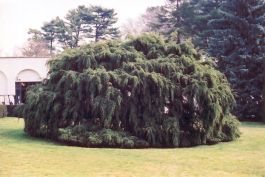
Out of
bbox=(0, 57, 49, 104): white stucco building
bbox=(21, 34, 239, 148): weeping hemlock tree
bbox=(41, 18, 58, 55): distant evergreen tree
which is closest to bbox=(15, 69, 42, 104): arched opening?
bbox=(0, 57, 49, 104): white stucco building

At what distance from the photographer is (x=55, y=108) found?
13336mm

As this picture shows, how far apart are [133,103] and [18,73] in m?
21.5

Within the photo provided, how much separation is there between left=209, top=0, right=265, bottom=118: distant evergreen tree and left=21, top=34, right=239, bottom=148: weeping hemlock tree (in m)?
9.73

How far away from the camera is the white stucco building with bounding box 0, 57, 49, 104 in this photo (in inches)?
1292

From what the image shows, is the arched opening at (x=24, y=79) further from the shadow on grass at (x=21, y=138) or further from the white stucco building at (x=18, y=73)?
the shadow on grass at (x=21, y=138)

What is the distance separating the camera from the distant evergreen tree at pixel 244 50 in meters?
23.6

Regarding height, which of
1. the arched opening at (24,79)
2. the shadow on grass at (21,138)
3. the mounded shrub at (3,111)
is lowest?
the shadow on grass at (21,138)

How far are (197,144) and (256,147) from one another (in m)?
1.81

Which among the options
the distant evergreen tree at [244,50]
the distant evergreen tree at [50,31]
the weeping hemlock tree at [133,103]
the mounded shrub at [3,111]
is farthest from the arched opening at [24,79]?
the weeping hemlock tree at [133,103]

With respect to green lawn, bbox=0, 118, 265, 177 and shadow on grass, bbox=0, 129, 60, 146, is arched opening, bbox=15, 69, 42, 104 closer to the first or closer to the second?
shadow on grass, bbox=0, 129, 60, 146

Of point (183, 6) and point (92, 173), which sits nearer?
point (92, 173)

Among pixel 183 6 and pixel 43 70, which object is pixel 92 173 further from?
pixel 183 6

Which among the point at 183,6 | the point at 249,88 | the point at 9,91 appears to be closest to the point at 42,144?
the point at 249,88

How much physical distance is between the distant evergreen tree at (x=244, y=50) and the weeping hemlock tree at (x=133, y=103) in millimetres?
9735
